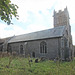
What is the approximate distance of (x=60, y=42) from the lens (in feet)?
59.0

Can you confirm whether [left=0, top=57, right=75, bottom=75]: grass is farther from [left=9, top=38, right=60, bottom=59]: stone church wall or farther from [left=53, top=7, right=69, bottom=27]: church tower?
[left=53, top=7, right=69, bottom=27]: church tower

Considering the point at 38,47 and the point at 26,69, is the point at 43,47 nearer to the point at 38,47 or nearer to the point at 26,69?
the point at 38,47

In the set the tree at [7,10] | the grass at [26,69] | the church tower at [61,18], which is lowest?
the grass at [26,69]

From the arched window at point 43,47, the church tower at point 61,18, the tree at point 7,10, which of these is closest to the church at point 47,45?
the arched window at point 43,47

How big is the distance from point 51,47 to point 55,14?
1977 cm

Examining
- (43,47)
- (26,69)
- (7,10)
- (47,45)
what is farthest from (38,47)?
(7,10)

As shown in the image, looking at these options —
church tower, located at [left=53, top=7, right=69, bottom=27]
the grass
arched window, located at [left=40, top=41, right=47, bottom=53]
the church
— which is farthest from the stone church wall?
church tower, located at [left=53, top=7, right=69, bottom=27]

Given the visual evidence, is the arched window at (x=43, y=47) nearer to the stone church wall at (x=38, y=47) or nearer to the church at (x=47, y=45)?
the church at (x=47, y=45)

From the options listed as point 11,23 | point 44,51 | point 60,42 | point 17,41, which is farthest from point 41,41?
point 11,23

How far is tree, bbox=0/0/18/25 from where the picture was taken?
3.22m

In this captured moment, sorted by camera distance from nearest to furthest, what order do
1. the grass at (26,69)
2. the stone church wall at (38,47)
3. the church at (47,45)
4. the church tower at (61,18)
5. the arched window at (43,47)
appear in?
1. the grass at (26,69)
2. the church at (47,45)
3. the stone church wall at (38,47)
4. the arched window at (43,47)
5. the church tower at (61,18)

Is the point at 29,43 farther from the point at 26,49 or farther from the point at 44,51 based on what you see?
the point at 44,51

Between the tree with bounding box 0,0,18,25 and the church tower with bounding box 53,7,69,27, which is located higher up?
the church tower with bounding box 53,7,69,27

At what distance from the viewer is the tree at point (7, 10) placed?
3217 millimetres
